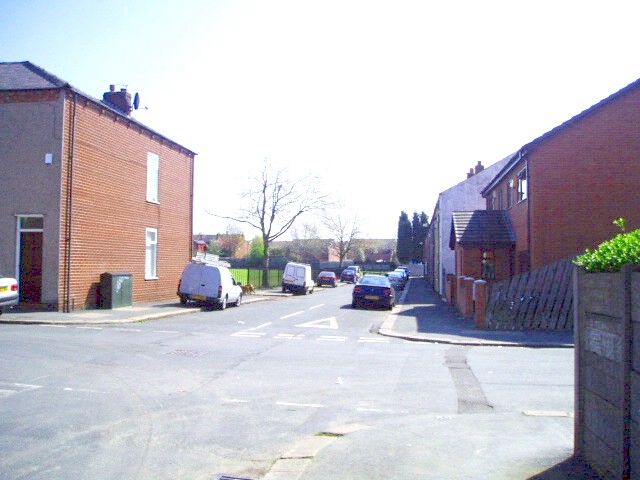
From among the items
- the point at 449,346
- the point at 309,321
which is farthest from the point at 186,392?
the point at 309,321

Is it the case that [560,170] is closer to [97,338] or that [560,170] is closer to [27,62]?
[97,338]

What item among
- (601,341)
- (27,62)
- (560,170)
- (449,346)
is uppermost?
(27,62)

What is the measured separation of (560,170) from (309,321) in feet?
34.2

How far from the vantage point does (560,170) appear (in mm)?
24078

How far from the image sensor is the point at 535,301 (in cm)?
1978

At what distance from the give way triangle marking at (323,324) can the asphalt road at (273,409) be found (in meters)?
4.88

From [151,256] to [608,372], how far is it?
24.7m

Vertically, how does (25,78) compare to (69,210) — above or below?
above

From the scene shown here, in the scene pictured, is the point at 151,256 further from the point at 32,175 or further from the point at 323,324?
the point at 323,324

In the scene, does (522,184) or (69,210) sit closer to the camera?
(69,210)

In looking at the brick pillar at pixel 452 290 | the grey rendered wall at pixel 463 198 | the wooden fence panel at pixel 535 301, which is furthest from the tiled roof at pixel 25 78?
the grey rendered wall at pixel 463 198

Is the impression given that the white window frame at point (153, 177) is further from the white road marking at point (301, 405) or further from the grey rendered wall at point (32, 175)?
the white road marking at point (301, 405)

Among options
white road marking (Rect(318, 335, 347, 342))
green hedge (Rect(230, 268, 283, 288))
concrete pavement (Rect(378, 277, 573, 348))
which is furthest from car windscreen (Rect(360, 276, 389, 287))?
green hedge (Rect(230, 268, 283, 288))

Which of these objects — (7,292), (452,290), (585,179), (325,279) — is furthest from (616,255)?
(325,279)
